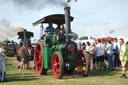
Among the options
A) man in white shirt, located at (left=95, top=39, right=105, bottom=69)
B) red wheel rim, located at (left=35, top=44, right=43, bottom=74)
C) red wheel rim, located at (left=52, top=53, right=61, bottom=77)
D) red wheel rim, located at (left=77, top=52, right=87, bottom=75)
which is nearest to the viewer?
red wheel rim, located at (left=52, top=53, right=61, bottom=77)

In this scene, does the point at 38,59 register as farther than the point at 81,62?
Yes

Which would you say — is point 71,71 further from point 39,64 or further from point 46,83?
point 46,83

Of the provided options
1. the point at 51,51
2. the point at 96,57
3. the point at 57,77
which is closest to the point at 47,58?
the point at 51,51

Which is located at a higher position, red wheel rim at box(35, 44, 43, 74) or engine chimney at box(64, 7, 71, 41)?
engine chimney at box(64, 7, 71, 41)

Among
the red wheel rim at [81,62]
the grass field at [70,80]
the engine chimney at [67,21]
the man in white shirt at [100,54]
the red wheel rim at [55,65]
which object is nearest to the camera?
the grass field at [70,80]

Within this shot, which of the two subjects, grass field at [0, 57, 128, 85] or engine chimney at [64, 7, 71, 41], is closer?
grass field at [0, 57, 128, 85]

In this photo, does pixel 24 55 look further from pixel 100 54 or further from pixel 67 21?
pixel 100 54

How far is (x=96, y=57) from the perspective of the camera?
893cm

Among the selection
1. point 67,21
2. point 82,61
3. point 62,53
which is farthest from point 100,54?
point 67,21

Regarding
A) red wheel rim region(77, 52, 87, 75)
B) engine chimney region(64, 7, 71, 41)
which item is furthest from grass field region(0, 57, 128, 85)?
engine chimney region(64, 7, 71, 41)

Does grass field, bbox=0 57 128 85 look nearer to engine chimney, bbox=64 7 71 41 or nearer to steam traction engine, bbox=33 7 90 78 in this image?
steam traction engine, bbox=33 7 90 78

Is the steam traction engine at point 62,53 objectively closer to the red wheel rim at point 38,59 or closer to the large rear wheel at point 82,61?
the large rear wheel at point 82,61

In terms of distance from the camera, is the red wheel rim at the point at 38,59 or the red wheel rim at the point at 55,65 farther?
the red wheel rim at the point at 38,59

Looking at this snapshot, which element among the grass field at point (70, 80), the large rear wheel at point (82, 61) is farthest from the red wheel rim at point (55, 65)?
the large rear wheel at point (82, 61)
